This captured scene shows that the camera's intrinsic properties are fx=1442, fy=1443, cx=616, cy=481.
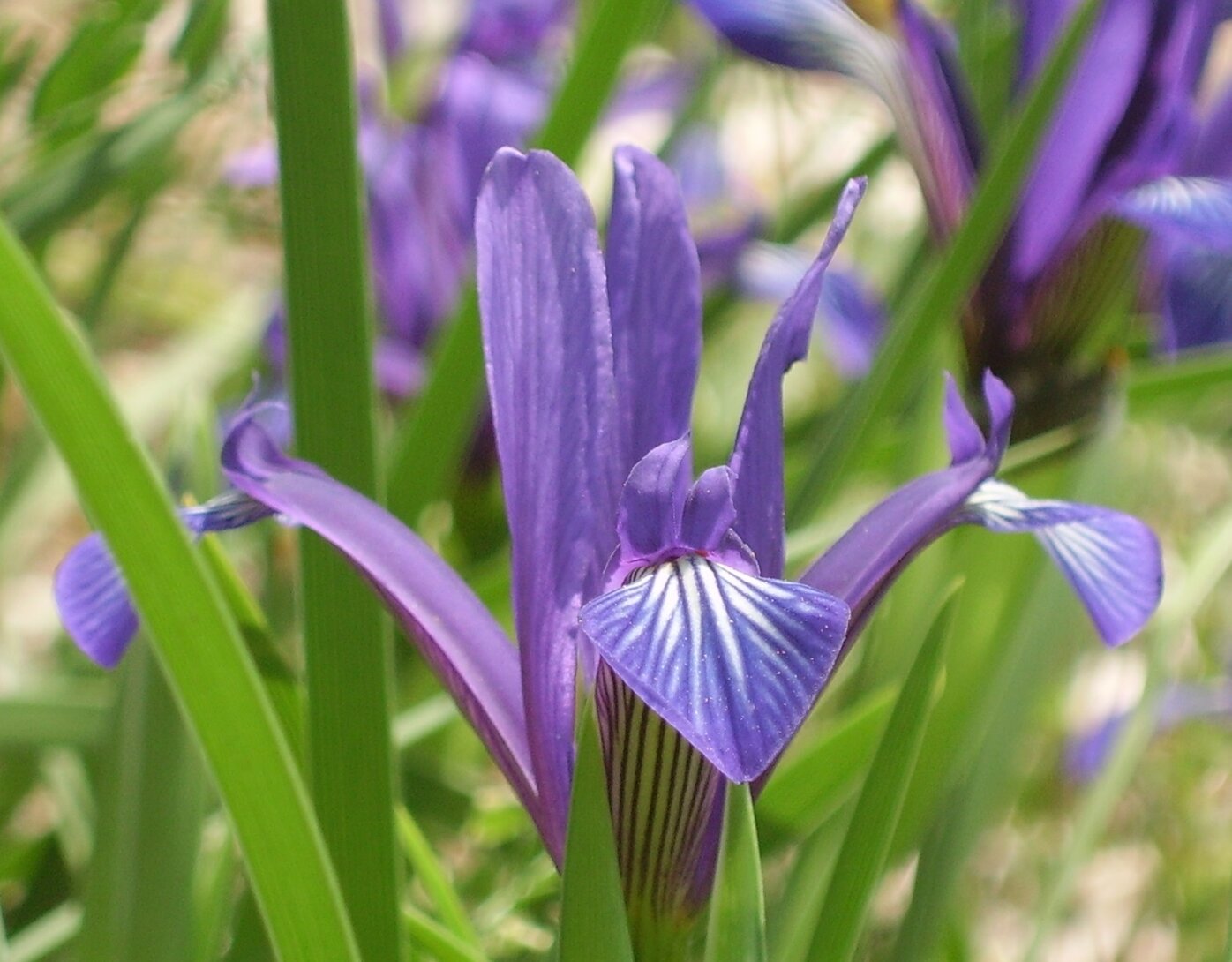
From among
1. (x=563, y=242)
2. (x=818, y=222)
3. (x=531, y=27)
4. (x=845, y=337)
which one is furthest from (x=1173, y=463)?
(x=563, y=242)

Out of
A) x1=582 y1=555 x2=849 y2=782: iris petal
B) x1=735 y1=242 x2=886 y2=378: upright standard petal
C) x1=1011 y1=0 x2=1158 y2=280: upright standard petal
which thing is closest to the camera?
x1=582 y1=555 x2=849 y2=782: iris petal

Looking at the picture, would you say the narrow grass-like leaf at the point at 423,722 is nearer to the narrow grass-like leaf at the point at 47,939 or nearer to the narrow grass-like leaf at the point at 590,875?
the narrow grass-like leaf at the point at 47,939

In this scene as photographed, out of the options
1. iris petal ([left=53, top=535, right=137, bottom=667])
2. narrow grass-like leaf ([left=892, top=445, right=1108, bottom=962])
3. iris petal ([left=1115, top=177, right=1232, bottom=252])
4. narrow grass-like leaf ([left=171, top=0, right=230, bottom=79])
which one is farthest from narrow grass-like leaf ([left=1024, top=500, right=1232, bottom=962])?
narrow grass-like leaf ([left=171, top=0, right=230, bottom=79])

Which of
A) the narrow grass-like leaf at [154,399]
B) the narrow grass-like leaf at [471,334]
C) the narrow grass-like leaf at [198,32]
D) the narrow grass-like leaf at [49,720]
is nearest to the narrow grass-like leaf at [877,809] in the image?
the narrow grass-like leaf at [471,334]

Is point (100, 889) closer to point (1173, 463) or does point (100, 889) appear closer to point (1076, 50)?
point (1076, 50)

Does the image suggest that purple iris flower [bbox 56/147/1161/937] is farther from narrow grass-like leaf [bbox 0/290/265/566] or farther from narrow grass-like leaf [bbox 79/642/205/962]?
narrow grass-like leaf [bbox 0/290/265/566]

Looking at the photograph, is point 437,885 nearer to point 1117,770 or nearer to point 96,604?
point 96,604

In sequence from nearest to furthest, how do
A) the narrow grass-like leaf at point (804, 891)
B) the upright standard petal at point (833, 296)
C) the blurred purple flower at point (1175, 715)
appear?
the narrow grass-like leaf at point (804, 891) < the upright standard petal at point (833, 296) < the blurred purple flower at point (1175, 715)
